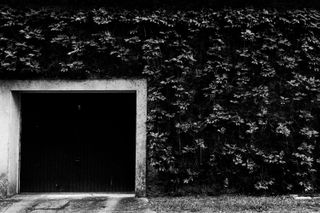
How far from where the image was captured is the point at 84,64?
7223 millimetres

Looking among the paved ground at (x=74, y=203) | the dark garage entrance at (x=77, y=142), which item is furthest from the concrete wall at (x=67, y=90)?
the dark garage entrance at (x=77, y=142)

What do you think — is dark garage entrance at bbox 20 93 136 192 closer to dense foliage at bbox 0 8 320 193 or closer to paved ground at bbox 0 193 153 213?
paved ground at bbox 0 193 153 213

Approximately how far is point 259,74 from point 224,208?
3056mm

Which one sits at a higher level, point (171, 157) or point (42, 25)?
point (42, 25)

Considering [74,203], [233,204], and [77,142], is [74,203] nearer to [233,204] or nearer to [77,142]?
[77,142]

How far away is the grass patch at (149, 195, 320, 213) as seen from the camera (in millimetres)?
5926

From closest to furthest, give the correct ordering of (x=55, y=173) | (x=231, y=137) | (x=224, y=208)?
(x=224, y=208) < (x=231, y=137) < (x=55, y=173)

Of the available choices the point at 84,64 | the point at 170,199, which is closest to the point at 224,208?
the point at 170,199

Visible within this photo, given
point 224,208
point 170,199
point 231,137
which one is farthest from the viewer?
point 231,137

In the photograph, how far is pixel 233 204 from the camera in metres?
6.27

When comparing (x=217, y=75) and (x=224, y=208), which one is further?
(x=217, y=75)

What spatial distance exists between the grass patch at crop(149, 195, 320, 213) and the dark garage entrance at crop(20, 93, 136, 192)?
1.67 metres

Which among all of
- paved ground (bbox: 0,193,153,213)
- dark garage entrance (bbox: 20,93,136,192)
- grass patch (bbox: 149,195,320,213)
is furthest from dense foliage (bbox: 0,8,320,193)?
dark garage entrance (bbox: 20,93,136,192)

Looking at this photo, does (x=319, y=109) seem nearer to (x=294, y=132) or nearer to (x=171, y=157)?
(x=294, y=132)
